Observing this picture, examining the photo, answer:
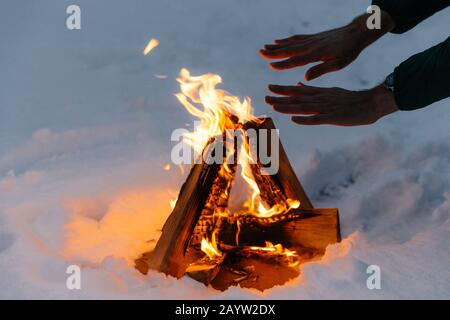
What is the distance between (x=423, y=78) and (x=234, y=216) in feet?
4.06

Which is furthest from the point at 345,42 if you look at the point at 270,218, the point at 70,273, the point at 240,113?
the point at 70,273

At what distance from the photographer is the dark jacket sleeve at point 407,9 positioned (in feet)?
8.12

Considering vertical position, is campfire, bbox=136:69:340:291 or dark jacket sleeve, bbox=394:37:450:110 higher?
dark jacket sleeve, bbox=394:37:450:110

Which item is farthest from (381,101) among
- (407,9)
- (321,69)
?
(407,9)

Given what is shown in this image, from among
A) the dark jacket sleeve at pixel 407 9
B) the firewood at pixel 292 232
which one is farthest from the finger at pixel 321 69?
the firewood at pixel 292 232

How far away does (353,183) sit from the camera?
3904mm

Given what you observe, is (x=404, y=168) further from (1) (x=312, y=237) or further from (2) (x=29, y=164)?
(2) (x=29, y=164)

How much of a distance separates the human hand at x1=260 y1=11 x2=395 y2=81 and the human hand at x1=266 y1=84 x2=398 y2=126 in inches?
7.7

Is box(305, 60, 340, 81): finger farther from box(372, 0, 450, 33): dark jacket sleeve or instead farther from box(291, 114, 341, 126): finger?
box(372, 0, 450, 33): dark jacket sleeve

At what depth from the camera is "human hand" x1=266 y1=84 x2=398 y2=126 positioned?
2057 millimetres

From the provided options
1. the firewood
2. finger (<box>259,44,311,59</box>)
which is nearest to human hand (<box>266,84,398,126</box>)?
finger (<box>259,44,311,59</box>)

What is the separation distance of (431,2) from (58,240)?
236cm

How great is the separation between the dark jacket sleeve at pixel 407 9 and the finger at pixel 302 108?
0.79m

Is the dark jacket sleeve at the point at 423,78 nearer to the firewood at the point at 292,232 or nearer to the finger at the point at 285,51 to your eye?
the finger at the point at 285,51
